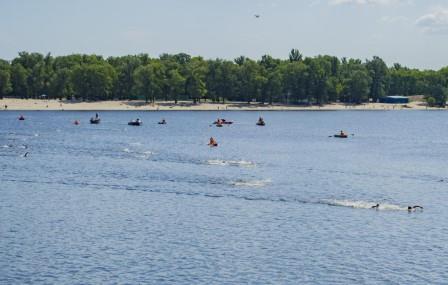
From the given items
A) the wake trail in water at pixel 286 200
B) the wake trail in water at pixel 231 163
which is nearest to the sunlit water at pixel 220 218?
the wake trail in water at pixel 286 200

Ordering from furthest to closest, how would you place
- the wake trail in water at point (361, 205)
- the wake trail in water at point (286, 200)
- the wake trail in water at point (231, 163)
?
the wake trail in water at point (231, 163), the wake trail in water at point (286, 200), the wake trail in water at point (361, 205)

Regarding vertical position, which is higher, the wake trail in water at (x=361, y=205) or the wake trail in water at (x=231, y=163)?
the wake trail in water at (x=231, y=163)

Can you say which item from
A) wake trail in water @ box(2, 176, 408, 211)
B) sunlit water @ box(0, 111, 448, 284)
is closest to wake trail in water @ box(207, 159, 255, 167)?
sunlit water @ box(0, 111, 448, 284)

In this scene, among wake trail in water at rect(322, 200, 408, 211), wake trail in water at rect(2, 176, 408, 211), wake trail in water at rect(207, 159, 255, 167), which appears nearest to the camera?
wake trail in water at rect(322, 200, 408, 211)

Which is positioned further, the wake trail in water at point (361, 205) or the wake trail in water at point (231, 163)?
the wake trail in water at point (231, 163)

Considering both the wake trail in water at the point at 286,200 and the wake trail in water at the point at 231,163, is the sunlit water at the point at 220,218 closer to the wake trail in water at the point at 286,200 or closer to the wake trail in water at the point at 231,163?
the wake trail in water at the point at 286,200

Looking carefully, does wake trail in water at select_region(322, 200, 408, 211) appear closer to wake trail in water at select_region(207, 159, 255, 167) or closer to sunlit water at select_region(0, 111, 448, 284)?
sunlit water at select_region(0, 111, 448, 284)

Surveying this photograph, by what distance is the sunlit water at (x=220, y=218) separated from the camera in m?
54.0

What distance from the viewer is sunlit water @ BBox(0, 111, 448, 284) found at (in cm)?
5403

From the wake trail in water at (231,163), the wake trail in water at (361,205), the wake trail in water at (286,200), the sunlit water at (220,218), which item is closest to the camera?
the sunlit water at (220,218)

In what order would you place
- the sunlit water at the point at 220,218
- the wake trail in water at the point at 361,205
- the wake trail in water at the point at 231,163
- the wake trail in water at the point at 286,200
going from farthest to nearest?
1. the wake trail in water at the point at 231,163
2. the wake trail in water at the point at 286,200
3. the wake trail in water at the point at 361,205
4. the sunlit water at the point at 220,218

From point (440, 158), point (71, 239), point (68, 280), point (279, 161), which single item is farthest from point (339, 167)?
point (68, 280)

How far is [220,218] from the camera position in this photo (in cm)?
7156

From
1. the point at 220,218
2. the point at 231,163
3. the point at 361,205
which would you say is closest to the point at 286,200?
the point at 361,205
